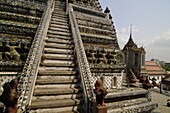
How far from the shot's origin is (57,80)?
4762 millimetres

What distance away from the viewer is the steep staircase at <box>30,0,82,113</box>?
3915 mm

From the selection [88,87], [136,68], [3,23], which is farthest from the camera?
[136,68]

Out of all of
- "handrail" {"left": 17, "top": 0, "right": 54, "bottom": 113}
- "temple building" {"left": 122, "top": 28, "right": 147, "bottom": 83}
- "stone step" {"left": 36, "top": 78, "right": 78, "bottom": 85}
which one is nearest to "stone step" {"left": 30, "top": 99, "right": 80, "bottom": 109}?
"handrail" {"left": 17, "top": 0, "right": 54, "bottom": 113}

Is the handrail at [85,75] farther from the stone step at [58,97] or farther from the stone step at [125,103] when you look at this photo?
the stone step at [125,103]

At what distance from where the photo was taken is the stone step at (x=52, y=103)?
3.69 metres

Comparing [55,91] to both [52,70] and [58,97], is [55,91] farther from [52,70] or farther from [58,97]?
[52,70]

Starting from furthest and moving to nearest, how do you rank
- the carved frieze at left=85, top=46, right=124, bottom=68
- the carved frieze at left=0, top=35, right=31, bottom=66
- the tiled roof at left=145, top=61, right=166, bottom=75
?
the tiled roof at left=145, top=61, right=166, bottom=75 < the carved frieze at left=85, top=46, right=124, bottom=68 < the carved frieze at left=0, top=35, right=31, bottom=66

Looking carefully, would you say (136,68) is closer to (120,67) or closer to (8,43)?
(120,67)

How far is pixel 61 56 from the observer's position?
596 cm

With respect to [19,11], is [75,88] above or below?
below

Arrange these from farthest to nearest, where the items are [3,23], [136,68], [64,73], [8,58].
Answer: [136,68]
[3,23]
[8,58]
[64,73]

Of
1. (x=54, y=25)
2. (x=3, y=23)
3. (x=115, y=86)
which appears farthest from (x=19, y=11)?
(x=115, y=86)

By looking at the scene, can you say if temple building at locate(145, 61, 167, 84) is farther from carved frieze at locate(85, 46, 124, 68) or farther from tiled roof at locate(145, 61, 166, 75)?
Answer: carved frieze at locate(85, 46, 124, 68)

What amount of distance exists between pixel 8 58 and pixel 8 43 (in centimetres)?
88
